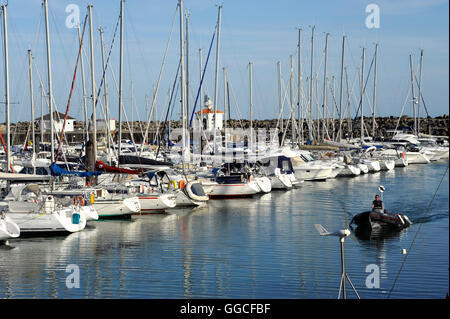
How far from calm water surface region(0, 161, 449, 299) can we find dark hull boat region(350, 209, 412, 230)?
51 centimetres

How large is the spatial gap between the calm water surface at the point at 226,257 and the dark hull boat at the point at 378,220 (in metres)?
0.51

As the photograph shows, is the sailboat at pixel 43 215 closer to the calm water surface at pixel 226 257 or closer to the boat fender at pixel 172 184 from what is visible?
the calm water surface at pixel 226 257

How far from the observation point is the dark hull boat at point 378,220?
28156 mm

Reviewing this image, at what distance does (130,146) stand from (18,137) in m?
30.1

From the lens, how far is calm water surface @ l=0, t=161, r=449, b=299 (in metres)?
19.1

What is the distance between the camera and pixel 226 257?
2362cm

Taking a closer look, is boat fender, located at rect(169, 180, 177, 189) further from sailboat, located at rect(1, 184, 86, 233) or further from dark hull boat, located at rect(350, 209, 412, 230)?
dark hull boat, located at rect(350, 209, 412, 230)

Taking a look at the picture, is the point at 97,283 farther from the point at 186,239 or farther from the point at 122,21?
the point at 122,21

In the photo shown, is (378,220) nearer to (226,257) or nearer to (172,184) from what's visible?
(226,257)

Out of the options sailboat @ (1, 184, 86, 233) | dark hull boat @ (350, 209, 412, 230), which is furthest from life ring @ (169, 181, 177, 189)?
dark hull boat @ (350, 209, 412, 230)

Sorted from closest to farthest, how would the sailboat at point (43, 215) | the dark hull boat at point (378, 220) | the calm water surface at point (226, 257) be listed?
the calm water surface at point (226, 257) < the sailboat at point (43, 215) < the dark hull boat at point (378, 220)

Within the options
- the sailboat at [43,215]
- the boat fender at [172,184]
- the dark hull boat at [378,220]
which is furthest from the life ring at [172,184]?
the dark hull boat at [378,220]

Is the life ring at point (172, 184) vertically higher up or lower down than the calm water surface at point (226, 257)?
higher up

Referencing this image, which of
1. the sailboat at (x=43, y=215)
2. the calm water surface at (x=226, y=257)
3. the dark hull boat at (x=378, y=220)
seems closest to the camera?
the calm water surface at (x=226, y=257)
